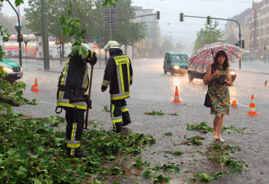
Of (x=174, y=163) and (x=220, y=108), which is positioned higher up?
(x=220, y=108)

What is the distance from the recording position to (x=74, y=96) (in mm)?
5070

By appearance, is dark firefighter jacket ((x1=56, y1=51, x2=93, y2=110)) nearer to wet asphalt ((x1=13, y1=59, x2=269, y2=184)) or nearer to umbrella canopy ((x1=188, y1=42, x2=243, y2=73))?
→ wet asphalt ((x1=13, y1=59, x2=269, y2=184))

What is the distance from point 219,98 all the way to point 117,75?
6.60 ft

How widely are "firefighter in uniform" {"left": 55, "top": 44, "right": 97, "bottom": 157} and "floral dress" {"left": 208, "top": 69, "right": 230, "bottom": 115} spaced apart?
235cm

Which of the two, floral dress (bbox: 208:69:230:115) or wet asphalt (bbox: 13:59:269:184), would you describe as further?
floral dress (bbox: 208:69:230:115)

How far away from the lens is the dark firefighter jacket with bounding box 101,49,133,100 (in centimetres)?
682

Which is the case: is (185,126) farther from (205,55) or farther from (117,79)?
(117,79)

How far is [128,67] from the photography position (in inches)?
274

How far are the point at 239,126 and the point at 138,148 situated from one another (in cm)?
311

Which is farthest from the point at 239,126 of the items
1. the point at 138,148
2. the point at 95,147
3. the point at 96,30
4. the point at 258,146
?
the point at 96,30

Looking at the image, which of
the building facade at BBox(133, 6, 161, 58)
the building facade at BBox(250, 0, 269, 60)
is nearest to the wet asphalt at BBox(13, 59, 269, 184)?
the building facade at BBox(250, 0, 269, 60)

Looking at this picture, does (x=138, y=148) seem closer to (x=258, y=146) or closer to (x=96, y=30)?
(x=258, y=146)

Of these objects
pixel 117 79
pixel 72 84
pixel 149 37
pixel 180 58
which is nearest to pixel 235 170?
pixel 72 84

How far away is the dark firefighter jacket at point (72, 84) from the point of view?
5.06 m
